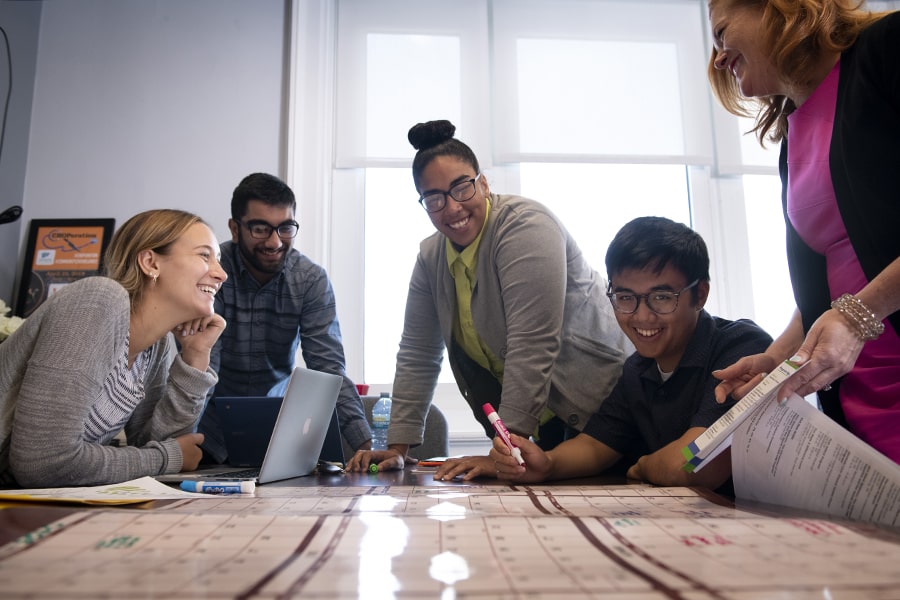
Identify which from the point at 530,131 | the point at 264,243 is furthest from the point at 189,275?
the point at 530,131

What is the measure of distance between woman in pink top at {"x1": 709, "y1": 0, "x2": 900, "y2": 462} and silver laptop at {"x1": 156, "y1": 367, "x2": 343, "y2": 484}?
2.22 ft

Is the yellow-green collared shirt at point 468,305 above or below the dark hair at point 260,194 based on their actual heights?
below

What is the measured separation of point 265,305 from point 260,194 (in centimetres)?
33

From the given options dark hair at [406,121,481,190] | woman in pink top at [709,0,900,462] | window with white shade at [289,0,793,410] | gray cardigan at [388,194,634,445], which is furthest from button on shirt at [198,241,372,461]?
woman in pink top at [709,0,900,462]

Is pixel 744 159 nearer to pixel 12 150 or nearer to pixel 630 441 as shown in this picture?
pixel 630 441

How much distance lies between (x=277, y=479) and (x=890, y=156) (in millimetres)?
1061

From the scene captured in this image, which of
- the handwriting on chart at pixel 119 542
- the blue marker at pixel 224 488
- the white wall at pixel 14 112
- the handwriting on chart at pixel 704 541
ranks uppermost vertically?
the white wall at pixel 14 112

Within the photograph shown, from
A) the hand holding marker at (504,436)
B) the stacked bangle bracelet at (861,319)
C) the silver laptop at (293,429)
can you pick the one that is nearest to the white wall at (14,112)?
the silver laptop at (293,429)

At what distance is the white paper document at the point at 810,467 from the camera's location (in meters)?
0.59

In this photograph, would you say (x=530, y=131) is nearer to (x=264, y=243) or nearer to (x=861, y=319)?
(x=264, y=243)

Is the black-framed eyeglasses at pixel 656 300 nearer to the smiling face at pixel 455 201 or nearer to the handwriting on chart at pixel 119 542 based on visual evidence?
the smiling face at pixel 455 201

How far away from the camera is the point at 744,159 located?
115 inches

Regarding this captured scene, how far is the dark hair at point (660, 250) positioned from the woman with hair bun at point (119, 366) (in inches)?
33.7

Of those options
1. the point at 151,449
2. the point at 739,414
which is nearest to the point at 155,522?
the point at 739,414
